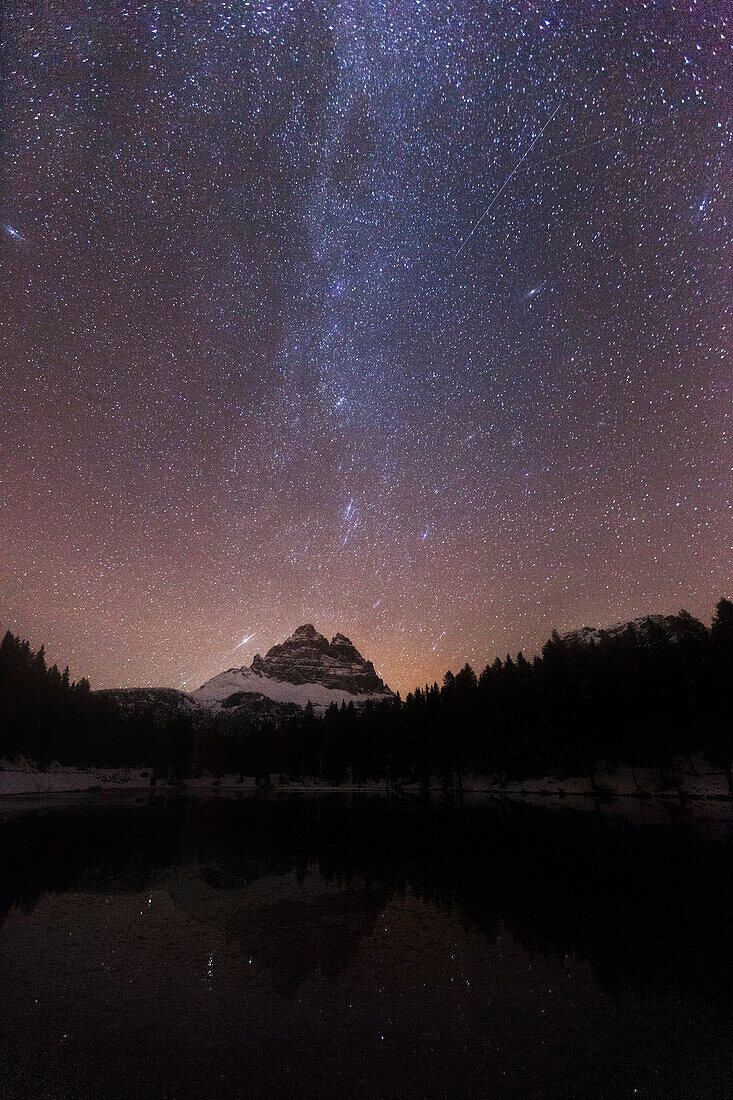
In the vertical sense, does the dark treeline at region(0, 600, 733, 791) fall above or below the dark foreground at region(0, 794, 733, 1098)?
above

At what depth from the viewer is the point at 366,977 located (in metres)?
9.37

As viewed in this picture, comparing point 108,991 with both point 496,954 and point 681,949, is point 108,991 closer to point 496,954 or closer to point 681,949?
point 496,954

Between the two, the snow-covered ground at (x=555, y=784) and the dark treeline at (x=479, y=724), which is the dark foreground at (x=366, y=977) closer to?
the snow-covered ground at (x=555, y=784)

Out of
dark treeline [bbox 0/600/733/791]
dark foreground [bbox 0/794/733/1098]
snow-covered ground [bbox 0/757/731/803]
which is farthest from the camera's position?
dark treeline [bbox 0/600/733/791]

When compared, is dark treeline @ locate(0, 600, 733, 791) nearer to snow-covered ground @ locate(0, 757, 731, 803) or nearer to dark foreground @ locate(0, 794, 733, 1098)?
snow-covered ground @ locate(0, 757, 731, 803)

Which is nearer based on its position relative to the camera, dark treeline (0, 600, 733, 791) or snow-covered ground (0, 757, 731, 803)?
snow-covered ground (0, 757, 731, 803)

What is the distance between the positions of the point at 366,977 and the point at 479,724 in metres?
67.6

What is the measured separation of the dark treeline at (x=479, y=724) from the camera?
55.6 metres

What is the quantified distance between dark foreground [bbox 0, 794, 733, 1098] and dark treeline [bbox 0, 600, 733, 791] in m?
41.7

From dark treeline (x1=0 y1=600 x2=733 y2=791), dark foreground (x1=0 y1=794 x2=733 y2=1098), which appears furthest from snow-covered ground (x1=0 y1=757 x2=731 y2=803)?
dark foreground (x1=0 y1=794 x2=733 y2=1098)

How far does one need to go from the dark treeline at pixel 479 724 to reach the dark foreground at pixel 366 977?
137 feet

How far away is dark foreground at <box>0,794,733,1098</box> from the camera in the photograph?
6375 mm

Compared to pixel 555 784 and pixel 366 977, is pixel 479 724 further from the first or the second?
pixel 366 977

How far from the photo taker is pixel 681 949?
11.0 m
